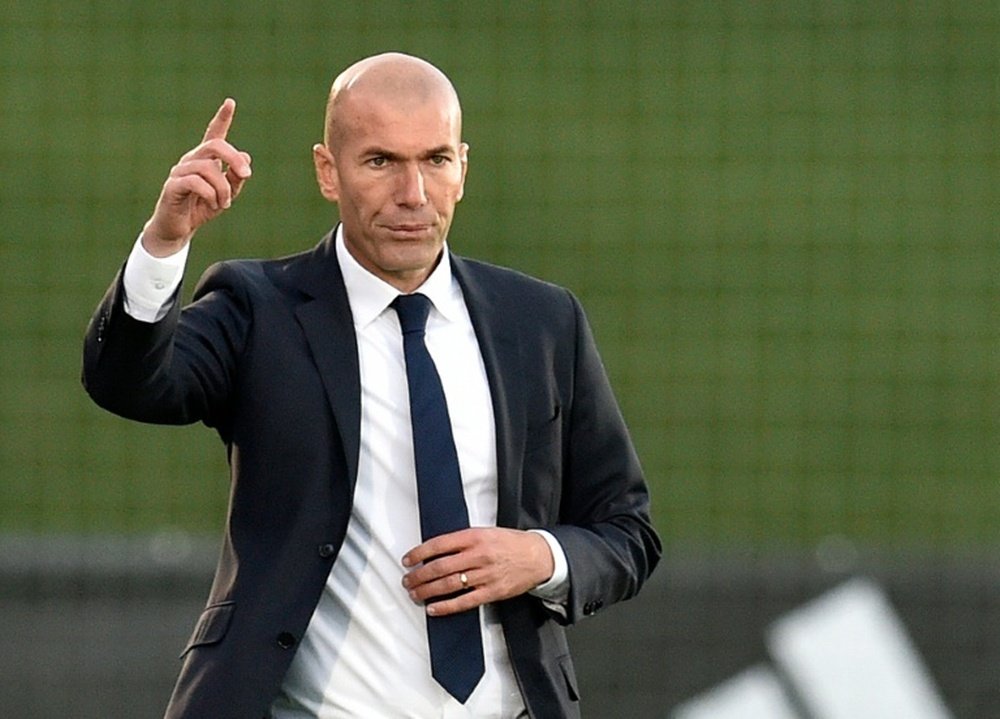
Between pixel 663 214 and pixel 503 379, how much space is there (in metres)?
4.24

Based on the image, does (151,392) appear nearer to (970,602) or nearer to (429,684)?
(429,684)

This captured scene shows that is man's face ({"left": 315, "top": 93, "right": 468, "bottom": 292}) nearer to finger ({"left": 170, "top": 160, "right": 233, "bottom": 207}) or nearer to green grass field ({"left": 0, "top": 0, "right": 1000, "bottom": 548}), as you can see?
finger ({"left": 170, "top": 160, "right": 233, "bottom": 207})

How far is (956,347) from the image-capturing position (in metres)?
7.57

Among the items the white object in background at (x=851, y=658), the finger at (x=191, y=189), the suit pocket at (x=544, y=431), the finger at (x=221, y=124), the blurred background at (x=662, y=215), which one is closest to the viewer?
the finger at (x=191, y=189)

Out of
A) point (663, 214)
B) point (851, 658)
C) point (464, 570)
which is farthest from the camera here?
point (663, 214)

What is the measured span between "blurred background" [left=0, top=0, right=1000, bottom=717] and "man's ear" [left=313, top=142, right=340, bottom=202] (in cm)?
403

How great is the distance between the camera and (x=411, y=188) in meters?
3.33

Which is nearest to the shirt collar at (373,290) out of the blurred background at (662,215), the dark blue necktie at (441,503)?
the dark blue necktie at (441,503)

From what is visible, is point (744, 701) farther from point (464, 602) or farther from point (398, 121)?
point (398, 121)

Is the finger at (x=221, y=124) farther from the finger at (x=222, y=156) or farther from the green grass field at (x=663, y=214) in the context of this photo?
the green grass field at (x=663, y=214)

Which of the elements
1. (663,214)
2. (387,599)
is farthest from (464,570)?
(663,214)

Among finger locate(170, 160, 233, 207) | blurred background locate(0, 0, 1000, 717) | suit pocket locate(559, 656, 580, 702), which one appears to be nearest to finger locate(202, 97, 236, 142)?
finger locate(170, 160, 233, 207)

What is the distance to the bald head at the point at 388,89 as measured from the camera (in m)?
3.37

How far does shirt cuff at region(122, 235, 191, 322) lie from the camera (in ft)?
10.1
